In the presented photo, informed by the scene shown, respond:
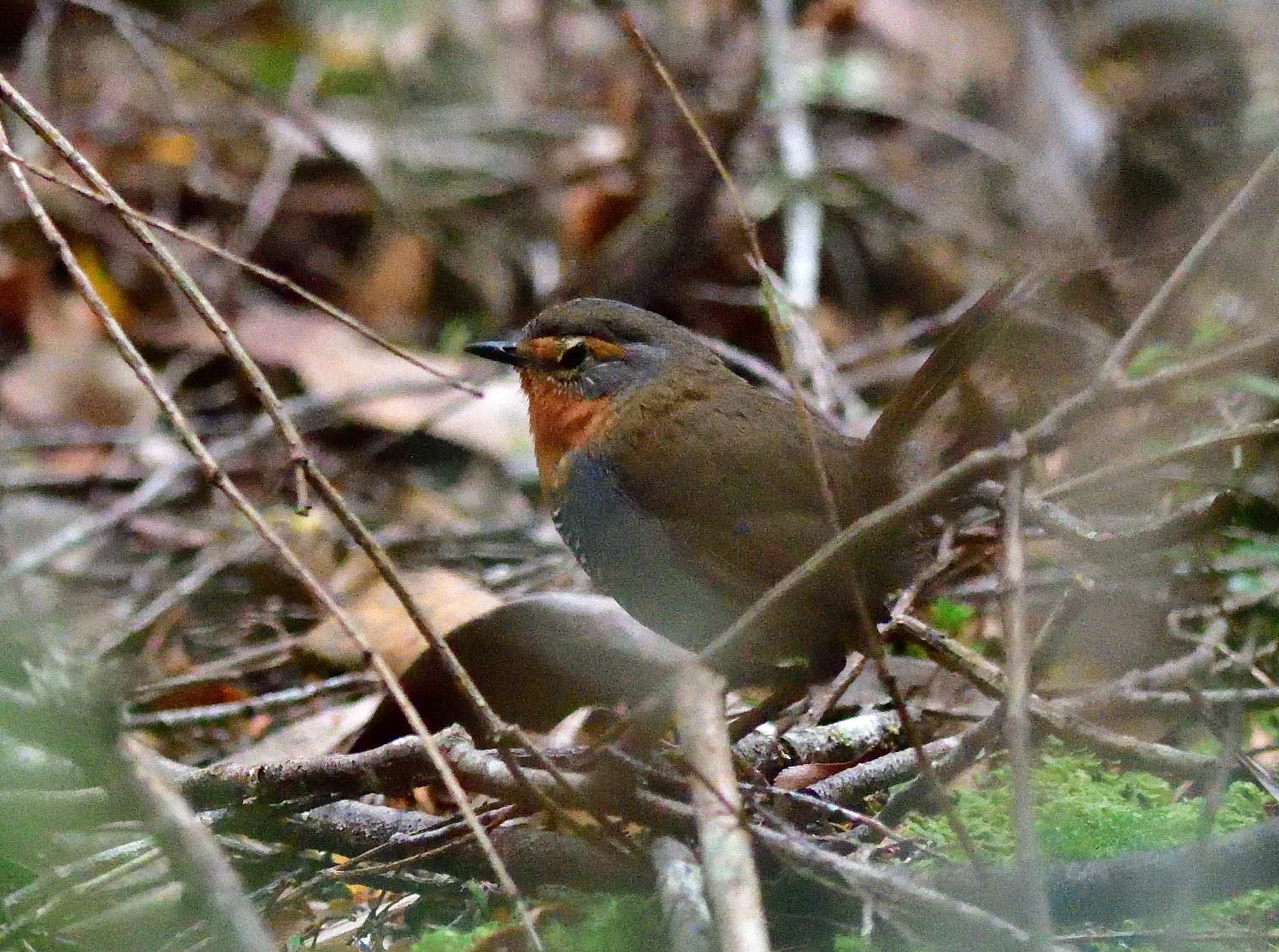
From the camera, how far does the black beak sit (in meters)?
3.56

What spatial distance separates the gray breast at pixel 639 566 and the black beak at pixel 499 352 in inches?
20.3

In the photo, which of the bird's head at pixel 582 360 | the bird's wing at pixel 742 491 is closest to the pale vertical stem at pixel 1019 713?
the bird's wing at pixel 742 491

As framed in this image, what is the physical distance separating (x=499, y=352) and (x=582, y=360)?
0.70 feet

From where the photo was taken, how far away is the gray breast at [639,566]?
303 centimetres

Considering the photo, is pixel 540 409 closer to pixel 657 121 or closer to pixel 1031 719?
pixel 1031 719

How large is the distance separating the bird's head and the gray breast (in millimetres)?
249

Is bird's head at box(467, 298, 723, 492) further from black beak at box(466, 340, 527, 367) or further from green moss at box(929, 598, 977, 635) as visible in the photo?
green moss at box(929, 598, 977, 635)

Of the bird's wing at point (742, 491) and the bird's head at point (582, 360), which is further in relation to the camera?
the bird's head at point (582, 360)

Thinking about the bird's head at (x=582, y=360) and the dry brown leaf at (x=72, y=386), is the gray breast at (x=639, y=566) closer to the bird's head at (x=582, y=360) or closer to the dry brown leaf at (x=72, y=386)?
the bird's head at (x=582, y=360)

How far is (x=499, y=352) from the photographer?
140 inches

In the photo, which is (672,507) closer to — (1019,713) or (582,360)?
(582,360)

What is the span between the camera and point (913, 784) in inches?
96.5

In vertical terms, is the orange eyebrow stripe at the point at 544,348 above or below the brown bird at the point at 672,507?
above

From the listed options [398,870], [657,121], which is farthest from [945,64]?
[398,870]
